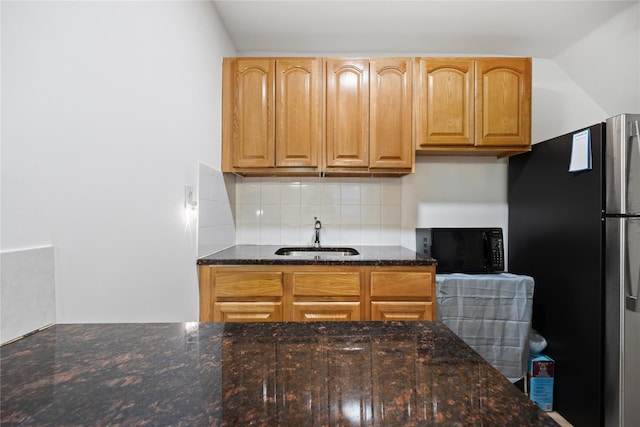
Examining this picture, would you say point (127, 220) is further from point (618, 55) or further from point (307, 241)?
point (618, 55)

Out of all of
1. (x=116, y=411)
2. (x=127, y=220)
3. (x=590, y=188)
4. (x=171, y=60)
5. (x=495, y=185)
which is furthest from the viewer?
(x=495, y=185)

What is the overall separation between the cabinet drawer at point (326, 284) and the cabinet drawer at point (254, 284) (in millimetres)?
112

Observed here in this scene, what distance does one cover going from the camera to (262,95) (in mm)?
2223

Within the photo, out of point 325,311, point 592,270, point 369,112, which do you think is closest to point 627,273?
point 592,270

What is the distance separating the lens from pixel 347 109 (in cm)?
222

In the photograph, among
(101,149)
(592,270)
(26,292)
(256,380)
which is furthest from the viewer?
(592,270)

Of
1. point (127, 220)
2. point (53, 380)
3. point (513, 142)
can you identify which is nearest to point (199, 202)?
point (127, 220)

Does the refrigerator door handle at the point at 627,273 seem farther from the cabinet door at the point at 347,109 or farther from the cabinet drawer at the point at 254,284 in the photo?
the cabinet drawer at the point at 254,284

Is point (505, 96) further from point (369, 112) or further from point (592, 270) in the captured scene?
point (592, 270)

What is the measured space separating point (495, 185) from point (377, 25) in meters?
1.51

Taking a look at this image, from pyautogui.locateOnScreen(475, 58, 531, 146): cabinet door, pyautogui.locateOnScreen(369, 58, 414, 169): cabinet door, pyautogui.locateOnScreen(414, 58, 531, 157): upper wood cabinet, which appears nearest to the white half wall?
pyautogui.locateOnScreen(369, 58, 414, 169): cabinet door

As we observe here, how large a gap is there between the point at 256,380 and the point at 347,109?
1994mm

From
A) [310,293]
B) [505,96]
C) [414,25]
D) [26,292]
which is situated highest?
[414,25]

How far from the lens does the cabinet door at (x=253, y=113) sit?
222cm
